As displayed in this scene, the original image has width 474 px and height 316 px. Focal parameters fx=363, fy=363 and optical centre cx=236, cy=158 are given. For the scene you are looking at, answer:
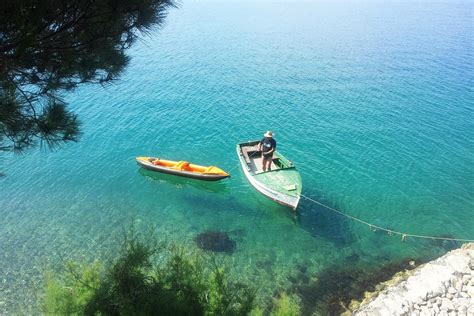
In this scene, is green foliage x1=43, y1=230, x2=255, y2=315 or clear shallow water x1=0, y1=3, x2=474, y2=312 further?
clear shallow water x1=0, y1=3, x2=474, y2=312

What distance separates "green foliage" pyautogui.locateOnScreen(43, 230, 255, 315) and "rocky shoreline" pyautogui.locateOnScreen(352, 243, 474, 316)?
19.1 feet

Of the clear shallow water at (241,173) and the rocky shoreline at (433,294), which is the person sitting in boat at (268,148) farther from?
the rocky shoreline at (433,294)

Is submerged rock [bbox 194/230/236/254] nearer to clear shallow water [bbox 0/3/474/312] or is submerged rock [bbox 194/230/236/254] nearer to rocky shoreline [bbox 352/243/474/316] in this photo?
clear shallow water [bbox 0/3/474/312]

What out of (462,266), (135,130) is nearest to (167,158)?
(135,130)

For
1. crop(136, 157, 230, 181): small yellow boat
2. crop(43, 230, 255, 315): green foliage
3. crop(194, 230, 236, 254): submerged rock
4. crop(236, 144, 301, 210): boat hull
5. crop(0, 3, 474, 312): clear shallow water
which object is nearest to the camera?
crop(43, 230, 255, 315): green foliage

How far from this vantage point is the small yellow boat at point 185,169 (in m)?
24.3

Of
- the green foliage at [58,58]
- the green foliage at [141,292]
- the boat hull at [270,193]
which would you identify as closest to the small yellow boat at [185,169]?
the boat hull at [270,193]

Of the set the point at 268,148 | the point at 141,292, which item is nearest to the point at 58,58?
the point at 141,292

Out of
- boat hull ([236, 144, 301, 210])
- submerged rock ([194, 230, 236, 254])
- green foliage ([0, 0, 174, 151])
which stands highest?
green foliage ([0, 0, 174, 151])

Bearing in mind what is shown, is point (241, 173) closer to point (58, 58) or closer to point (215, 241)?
point (215, 241)

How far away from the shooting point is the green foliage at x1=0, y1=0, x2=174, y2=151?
6504 millimetres

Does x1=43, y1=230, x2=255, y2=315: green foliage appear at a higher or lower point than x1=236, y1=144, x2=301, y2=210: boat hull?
higher

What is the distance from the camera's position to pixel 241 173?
84.7ft

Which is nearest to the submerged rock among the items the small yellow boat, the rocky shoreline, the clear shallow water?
the clear shallow water
